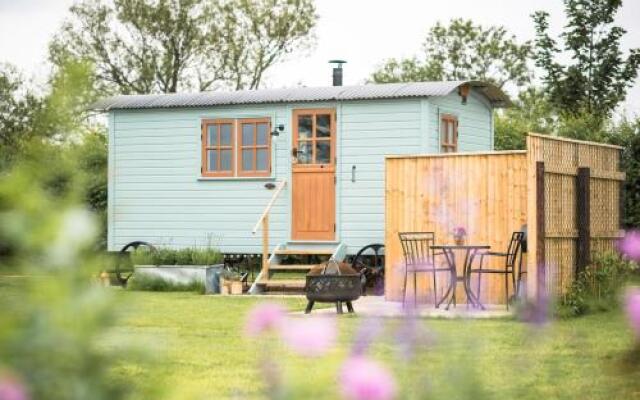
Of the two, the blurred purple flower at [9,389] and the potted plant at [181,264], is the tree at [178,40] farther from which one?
the blurred purple flower at [9,389]

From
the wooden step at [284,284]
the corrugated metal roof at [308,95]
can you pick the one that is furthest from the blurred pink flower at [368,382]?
the corrugated metal roof at [308,95]

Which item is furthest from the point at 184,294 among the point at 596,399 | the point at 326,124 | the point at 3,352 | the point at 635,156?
the point at 3,352

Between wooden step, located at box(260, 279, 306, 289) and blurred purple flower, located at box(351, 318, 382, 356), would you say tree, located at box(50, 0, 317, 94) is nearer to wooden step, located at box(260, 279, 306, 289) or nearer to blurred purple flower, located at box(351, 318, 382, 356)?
wooden step, located at box(260, 279, 306, 289)

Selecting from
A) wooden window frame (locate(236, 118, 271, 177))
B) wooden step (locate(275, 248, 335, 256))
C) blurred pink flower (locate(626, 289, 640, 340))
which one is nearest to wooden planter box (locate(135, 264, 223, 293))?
wooden step (locate(275, 248, 335, 256))

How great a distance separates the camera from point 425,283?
13695 millimetres

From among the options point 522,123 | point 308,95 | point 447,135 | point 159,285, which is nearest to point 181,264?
point 159,285

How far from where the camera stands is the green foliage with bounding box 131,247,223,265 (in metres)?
16.5

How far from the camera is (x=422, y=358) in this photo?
3.13 m

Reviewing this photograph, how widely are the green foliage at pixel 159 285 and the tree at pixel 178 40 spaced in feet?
57.4

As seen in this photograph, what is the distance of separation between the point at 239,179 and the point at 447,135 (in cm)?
299

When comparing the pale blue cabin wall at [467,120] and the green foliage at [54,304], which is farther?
the pale blue cabin wall at [467,120]

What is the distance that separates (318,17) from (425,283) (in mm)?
22244

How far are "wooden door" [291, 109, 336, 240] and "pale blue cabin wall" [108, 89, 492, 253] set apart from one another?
0.11 meters

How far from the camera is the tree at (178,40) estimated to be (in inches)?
1318
